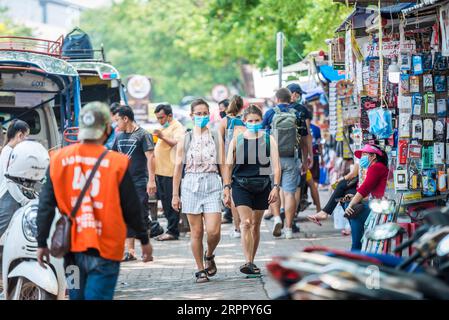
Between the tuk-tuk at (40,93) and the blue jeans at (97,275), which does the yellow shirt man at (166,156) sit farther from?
the blue jeans at (97,275)

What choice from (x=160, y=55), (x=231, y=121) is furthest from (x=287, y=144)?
(x=160, y=55)

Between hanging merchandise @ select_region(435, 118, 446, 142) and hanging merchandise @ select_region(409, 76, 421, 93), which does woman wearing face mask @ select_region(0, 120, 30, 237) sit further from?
hanging merchandise @ select_region(435, 118, 446, 142)

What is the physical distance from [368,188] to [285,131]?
369 centimetres

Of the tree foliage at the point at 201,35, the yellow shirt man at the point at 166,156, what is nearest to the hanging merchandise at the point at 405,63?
the yellow shirt man at the point at 166,156

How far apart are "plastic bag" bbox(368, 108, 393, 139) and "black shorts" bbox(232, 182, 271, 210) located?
5.14ft

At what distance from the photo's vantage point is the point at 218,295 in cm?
996

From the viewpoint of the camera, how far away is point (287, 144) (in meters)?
14.4

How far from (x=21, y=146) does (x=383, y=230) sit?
3570 millimetres

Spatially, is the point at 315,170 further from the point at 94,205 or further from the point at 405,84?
the point at 94,205

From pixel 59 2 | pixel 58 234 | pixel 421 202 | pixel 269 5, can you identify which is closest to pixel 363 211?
pixel 421 202

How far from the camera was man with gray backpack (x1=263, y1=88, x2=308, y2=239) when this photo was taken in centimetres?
1441

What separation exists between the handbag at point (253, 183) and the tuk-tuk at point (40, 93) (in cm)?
365

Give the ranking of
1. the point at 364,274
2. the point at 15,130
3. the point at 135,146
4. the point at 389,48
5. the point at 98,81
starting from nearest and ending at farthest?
the point at 364,274, the point at 15,130, the point at 389,48, the point at 135,146, the point at 98,81
